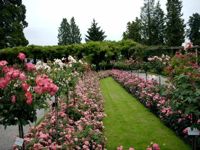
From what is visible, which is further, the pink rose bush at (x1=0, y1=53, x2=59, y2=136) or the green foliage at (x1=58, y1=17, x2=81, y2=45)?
the green foliage at (x1=58, y1=17, x2=81, y2=45)

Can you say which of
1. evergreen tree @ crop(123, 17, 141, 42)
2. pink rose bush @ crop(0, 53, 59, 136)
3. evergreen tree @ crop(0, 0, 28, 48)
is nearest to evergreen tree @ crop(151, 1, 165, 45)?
evergreen tree @ crop(123, 17, 141, 42)

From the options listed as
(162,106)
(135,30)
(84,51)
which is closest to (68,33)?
(135,30)

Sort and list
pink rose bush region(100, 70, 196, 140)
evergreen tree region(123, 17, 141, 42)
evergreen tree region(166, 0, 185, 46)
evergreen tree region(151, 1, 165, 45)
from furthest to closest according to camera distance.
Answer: evergreen tree region(123, 17, 141, 42) → evergreen tree region(151, 1, 165, 45) → evergreen tree region(166, 0, 185, 46) → pink rose bush region(100, 70, 196, 140)

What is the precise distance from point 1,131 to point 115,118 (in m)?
3.35

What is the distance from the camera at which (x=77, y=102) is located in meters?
10.6

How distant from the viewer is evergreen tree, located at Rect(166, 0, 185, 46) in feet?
153

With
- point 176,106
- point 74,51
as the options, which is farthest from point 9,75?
point 74,51

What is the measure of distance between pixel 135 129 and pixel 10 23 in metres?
30.2

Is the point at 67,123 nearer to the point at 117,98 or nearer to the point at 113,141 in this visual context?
the point at 113,141

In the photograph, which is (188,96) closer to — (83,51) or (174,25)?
(83,51)

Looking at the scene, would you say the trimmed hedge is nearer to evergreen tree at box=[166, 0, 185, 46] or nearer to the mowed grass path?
evergreen tree at box=[166, 0, 185, 46]

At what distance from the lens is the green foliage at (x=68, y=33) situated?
211 ft

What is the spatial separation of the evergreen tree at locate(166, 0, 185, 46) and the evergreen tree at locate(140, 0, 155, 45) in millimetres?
4487

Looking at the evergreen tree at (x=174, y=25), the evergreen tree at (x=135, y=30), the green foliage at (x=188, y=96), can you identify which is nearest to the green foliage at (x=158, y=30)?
the evergreen tree at (x=174, y=25)
